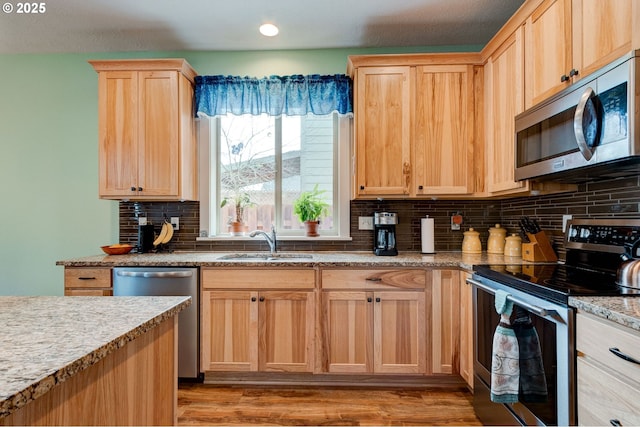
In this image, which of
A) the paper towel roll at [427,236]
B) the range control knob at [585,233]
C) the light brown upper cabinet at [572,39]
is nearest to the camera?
the light brown upper cabinet at [572,39]

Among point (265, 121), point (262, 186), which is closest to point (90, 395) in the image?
point (262, 186)

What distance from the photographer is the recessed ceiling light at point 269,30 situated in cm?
268

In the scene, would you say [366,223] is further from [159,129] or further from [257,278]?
[159,129]

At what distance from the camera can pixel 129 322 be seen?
0.97 m

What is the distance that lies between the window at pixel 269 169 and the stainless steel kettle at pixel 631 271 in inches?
76.1

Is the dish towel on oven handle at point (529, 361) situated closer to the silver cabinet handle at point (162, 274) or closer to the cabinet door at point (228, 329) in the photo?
the cabinet door at point (228, 329)

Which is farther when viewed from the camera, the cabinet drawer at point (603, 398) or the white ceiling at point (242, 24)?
the white ceiling at point (242, 24)

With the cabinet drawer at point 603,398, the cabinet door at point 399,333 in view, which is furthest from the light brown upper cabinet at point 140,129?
the cabinet drawer at point 603,398

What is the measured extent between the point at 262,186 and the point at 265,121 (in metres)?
0.58

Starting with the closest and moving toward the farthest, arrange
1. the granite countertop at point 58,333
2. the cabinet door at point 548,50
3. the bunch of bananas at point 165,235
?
the granite countertop at point 58,333
the cabinet door at point 548,50
the bunch of bananas at point 165,235

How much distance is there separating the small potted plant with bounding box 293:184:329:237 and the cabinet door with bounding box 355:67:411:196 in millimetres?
452

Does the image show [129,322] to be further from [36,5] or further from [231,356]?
[36,5]

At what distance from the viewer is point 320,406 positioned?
85.8 inches

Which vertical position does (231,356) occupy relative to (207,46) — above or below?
below
